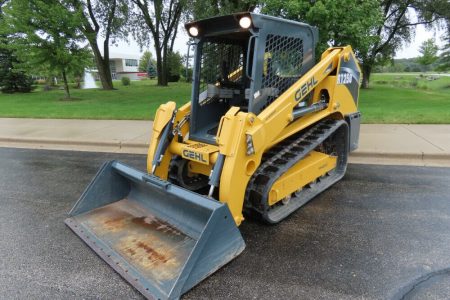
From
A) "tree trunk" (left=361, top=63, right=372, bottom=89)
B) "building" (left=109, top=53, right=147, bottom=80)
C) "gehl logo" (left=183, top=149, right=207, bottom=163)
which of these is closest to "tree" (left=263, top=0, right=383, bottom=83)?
"gehl logo" (left=183, top=149, right=207, bottom=163)

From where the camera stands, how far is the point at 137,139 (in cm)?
786

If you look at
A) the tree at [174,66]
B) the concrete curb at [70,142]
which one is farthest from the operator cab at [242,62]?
the tree at [174,66]

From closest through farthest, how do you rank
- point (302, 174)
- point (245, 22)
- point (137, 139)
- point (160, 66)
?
1. point (245, 22)
2. point (302, 174)
3. point (137, 139)
4. point (160, 66)

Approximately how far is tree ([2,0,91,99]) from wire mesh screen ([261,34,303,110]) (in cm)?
1428

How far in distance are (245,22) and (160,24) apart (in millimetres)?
31418

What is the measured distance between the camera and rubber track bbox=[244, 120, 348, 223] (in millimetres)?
3602

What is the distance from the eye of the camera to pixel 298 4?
36.0ft

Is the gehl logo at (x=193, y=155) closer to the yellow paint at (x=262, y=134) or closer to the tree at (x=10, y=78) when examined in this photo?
the yellow paint at (x=262, y=134)

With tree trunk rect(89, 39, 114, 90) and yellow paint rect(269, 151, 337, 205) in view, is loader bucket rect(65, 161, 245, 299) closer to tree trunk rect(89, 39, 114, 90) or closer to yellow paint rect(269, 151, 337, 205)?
yellow paint rect(269, 151, 337, 205)

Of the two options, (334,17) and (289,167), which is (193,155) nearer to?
(289,167)

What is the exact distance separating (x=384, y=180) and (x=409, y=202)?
86cm

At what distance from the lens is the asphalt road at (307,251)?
9.06 feet

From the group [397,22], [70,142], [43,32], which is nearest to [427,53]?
[397,22]

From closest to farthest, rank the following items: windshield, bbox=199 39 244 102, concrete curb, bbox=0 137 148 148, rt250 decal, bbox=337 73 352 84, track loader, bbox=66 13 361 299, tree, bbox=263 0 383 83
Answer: track loader, bbox=66 13 361 299 → windshield, bbox=199 39 244 102 → rt250 decal, bbox=337 73 352 84 → concrete curb, bbox=0 137 148 148 → tree, bbox=263 0 383 83
